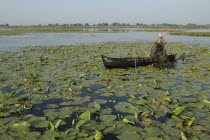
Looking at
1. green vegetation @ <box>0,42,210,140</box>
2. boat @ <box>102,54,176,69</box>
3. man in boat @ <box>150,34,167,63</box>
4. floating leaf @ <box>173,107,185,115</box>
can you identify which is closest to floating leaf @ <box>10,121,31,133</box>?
green vegetation @ <box>0,42,210,140</box>

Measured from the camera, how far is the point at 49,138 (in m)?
2.97

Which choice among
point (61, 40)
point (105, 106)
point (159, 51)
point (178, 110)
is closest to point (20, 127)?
point (105, 106)

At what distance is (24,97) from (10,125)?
139cm

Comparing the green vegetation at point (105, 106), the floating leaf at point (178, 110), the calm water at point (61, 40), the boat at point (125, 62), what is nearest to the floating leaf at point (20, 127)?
the green vegetation at point (105, 106)

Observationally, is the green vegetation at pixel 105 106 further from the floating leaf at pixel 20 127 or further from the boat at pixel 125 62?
the boat at pixel 125 62

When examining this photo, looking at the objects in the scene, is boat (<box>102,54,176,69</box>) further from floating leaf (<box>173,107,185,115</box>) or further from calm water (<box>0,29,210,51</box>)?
calm water (<box>0,29,210,51</box>)

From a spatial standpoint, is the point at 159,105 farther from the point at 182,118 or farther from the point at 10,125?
the point at 10,125

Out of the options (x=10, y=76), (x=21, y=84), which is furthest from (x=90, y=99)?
(x=10, y=76)

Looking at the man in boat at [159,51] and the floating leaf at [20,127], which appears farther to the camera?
the man in boat at [159,51]

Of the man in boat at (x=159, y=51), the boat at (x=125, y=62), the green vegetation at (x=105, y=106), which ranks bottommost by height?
the green vegetation at (x=105, y=106)

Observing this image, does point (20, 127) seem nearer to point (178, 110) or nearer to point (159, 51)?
point (178, 110)

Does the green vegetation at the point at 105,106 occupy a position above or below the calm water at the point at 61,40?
below

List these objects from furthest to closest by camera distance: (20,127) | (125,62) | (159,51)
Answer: (159,51) < (125,62) < (20,127)

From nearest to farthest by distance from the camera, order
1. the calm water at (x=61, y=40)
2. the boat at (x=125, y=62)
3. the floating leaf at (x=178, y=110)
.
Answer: the floating leaf at (x=178, y=110) < the boat at (x=125, y=62) < the calm water at (x=61, y=40)
